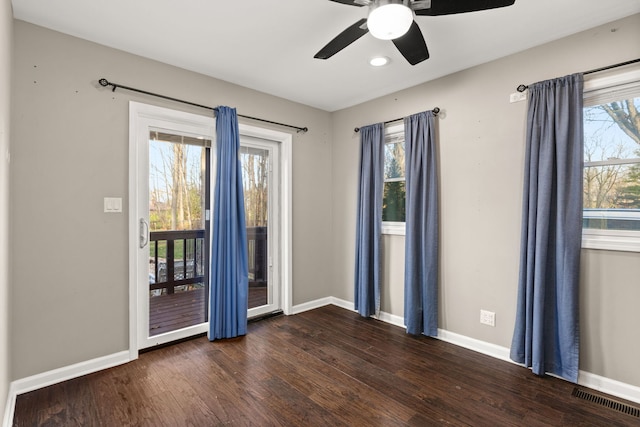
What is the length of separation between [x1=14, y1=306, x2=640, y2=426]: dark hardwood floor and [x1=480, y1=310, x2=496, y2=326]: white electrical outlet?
0.29 metres

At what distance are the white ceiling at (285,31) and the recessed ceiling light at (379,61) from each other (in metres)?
0.05

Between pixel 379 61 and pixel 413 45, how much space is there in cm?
74

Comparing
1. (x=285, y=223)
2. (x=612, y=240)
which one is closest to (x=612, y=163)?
(x=612, y=240)

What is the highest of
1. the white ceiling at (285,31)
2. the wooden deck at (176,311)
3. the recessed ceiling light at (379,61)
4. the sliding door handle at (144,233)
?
the white ceiling at (285,31)

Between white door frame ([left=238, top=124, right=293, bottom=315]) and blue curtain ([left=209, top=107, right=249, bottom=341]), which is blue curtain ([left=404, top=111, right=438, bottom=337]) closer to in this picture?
white door frame ([left=238, top=124, right=293, bottom=315])

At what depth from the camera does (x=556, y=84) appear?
2.43 m

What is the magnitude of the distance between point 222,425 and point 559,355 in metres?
2.43

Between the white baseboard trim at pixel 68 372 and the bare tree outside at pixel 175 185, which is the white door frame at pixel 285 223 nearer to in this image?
the bare tree outside at pixel 175 185

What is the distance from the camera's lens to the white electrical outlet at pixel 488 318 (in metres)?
2.83

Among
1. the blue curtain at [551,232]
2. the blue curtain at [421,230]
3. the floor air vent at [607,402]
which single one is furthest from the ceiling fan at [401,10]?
the floor air vent at [607,402]

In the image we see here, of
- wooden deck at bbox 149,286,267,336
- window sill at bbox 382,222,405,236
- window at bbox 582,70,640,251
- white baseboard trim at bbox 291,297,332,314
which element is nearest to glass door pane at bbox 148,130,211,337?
wooden deck at bbox 149,286,267,336

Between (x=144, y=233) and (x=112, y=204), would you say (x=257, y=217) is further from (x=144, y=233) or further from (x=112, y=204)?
(x=112, y=204)

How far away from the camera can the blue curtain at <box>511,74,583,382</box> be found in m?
2.32

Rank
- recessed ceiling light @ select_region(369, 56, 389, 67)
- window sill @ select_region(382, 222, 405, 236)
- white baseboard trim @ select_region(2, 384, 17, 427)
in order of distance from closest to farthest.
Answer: white baseboard trim @ select_region(2, 384, 17, 427) → recessed ceiling light @ select_region(369, 56, 389, 67) → window sill @ select_region(382, 222, 405, 236)
